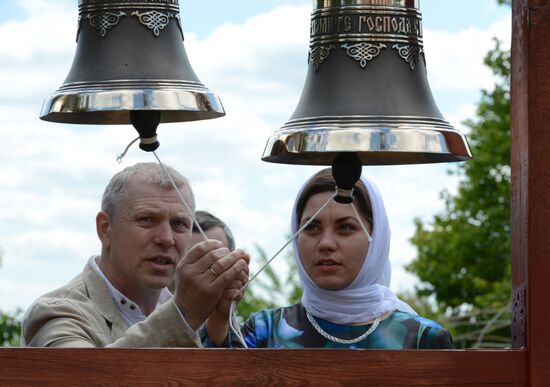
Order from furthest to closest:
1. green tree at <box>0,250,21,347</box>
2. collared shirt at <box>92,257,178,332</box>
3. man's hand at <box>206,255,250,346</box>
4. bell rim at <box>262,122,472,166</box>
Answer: green tree at <box>0,250,21,347</box>, collared shirt at <box>92,257,178,332</box>, man's hand at <box>206,255,250,346</box>, bell rim at <box>262,122,472,166</box>

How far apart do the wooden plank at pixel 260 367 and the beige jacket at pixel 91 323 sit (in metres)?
0.43

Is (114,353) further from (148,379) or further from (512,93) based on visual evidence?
(512,93)

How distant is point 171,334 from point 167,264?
90cm

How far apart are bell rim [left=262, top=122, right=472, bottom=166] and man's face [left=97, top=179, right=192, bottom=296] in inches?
37.5

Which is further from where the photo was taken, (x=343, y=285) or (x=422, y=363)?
(x=343, y=285)

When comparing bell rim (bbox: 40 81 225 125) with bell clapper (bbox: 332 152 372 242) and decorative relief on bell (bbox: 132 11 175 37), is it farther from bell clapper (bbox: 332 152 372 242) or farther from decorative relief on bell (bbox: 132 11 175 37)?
bell clapper (bbox: 332 152 372 242)

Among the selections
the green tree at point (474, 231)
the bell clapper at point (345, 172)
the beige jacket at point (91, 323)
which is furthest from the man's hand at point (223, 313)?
the green tree at point (474, 231)

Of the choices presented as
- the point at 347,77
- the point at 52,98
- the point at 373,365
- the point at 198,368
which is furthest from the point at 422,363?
the point at 52,98

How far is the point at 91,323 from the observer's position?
4.42m

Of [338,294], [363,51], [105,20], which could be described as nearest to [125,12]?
[105,20]

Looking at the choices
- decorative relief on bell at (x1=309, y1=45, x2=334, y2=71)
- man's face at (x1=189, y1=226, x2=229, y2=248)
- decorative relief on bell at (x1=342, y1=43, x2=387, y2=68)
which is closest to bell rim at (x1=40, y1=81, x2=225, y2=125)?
decorative relief on bell at (x1=309, y1=45, x2=334, y2=71)

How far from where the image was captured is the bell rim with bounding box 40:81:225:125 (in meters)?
3.76

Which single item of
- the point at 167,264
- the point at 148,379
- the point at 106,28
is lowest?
the point at 148,379

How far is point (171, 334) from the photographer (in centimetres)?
383
